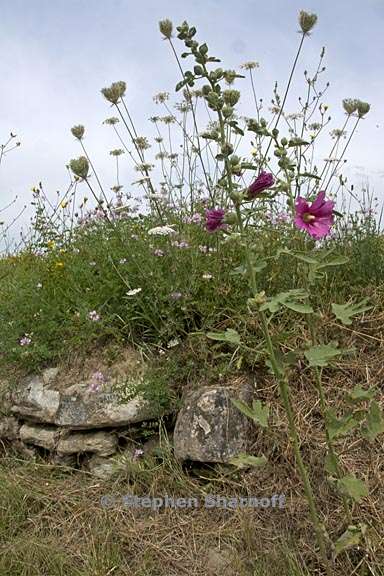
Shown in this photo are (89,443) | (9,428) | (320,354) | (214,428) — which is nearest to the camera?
(320,354)

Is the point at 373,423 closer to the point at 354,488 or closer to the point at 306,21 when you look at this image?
the point at 354,488

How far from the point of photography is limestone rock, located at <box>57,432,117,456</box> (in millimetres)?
3197

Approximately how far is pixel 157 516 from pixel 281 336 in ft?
3.39

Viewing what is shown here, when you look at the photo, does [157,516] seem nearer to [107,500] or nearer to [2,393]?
[107,500]

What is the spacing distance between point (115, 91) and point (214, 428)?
88.3 inches

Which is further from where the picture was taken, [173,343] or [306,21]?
[306,21]

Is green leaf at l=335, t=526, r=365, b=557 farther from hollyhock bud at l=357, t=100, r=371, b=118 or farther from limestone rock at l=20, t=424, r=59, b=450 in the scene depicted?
hollyhock bud at l=357, t=100, r=371, b=118

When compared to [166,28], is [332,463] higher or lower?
A: lower

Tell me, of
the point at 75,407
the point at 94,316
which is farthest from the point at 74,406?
the point at 94,316

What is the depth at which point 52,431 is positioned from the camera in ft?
11.2

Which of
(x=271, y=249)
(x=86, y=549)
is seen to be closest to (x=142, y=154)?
(x=271, y=249)

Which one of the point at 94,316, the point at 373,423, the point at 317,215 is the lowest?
the point at 373,423

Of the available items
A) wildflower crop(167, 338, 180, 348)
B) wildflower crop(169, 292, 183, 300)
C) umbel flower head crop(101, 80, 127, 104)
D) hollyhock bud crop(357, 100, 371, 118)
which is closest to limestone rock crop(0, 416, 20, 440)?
wildflower crop(167, 338, 180, 348)

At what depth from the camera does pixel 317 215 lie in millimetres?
2086
